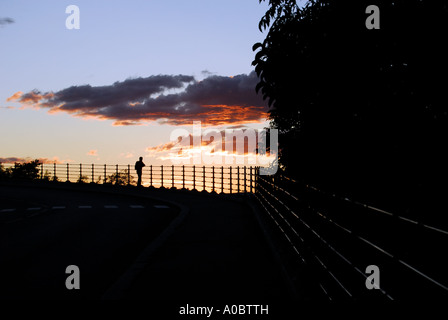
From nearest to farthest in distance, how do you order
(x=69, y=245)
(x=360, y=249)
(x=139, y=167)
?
(x=360, y=249) → (x=69, y=245) → (x=139, y=167)

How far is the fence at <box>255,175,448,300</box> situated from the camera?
2.60 m

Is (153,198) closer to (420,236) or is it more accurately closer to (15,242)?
(15,242)

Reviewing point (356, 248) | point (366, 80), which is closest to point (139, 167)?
point (366, 80)

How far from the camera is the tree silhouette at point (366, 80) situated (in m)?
8.16

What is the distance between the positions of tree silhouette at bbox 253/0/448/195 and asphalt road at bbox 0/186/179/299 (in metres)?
4.28

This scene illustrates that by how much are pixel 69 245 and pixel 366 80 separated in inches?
285

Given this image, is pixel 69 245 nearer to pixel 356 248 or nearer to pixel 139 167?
→ pixel 356 248

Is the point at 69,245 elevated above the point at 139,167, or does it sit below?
below

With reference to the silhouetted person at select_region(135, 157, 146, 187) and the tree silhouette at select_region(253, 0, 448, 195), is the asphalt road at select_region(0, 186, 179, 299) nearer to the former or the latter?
the tree silhouette at select_region(253, 0, 448, 195)

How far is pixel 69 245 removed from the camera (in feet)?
35.0

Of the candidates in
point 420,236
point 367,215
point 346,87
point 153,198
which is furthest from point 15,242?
point 153,198

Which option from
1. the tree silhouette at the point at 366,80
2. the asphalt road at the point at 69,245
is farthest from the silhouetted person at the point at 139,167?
the tree silhouette at the point at 366,80

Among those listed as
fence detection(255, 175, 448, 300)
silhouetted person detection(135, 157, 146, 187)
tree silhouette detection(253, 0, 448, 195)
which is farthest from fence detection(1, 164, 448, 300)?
silhouetted person detection(135, 157, 146, 187)

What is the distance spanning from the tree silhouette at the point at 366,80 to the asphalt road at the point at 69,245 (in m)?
4.28
